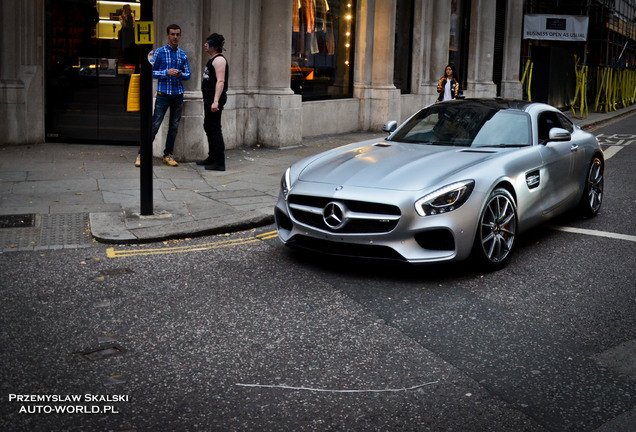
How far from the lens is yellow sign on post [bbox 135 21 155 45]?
8.38m

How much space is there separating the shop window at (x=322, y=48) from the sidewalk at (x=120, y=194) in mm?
3543

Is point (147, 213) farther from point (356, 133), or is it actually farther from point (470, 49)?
point (470, 49)

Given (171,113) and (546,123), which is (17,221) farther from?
(546,123)

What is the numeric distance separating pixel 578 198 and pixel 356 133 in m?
10.7

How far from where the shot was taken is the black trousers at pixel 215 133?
11922 mm

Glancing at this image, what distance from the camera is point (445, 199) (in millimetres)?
→ 6562

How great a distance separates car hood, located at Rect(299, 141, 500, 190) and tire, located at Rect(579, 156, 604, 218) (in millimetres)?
2071

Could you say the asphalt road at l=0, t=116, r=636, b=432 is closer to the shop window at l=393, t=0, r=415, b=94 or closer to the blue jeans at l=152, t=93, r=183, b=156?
the blue jeans at l=152, t=93, r=183, b=156

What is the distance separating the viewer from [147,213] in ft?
28.6

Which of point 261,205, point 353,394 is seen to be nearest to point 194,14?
→ point 261,205

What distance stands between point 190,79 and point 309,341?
8719mm

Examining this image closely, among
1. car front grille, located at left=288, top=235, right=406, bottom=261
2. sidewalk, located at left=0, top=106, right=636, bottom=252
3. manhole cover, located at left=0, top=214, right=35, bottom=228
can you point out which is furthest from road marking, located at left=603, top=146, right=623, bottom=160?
manhole cover, located at left=0, top=214, right=35, bottom=228

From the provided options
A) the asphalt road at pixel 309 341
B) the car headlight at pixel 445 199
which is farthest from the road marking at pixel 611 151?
the car headlight at pixel 445 199

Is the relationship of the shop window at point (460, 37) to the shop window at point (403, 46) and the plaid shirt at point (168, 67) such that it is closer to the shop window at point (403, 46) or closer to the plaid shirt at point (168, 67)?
the shop window at point (403, 46)
